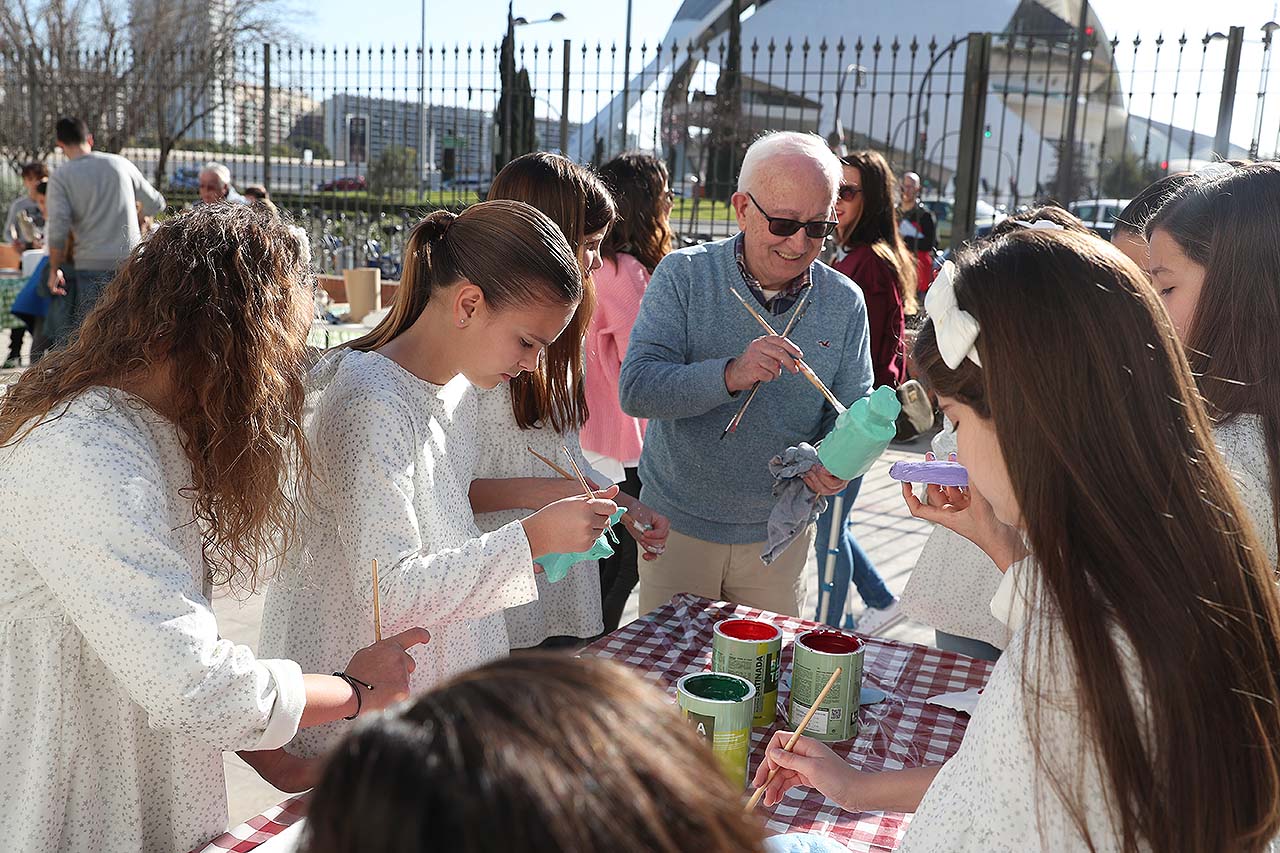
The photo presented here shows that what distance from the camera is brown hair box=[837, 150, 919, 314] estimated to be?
160 inches

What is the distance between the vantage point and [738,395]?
2527 millimetres

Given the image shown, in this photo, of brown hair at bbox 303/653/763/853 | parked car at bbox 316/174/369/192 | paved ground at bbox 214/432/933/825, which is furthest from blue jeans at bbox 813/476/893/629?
parked car at bbox 316/174/369/192

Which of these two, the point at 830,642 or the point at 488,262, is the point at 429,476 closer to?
the point at 488,262

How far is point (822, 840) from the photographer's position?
4.31ft

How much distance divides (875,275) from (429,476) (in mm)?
2707

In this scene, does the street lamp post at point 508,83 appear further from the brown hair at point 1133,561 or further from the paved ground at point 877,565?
the brown hair at point 1133,561

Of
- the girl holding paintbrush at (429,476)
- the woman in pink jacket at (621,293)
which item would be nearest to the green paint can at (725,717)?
the girl holding paintbrush at (429,476)

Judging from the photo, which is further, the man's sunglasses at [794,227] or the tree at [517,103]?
the tree at [517,103]

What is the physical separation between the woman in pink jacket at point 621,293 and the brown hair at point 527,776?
2.55 meters

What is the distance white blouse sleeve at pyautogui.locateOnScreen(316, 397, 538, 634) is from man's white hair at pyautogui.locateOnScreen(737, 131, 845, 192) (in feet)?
4.12

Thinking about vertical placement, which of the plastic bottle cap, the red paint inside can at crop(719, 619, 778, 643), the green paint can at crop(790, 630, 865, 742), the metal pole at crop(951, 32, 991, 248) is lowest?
the green paint can at crop(790, 630, 865, 742)

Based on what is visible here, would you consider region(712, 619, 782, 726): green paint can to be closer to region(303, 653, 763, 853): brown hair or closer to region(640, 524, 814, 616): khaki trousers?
region(640, 524, 814, 616): khaki trousers

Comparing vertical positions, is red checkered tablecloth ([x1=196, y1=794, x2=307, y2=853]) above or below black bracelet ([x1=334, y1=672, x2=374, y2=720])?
below

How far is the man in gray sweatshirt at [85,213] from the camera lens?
20.9 feet
